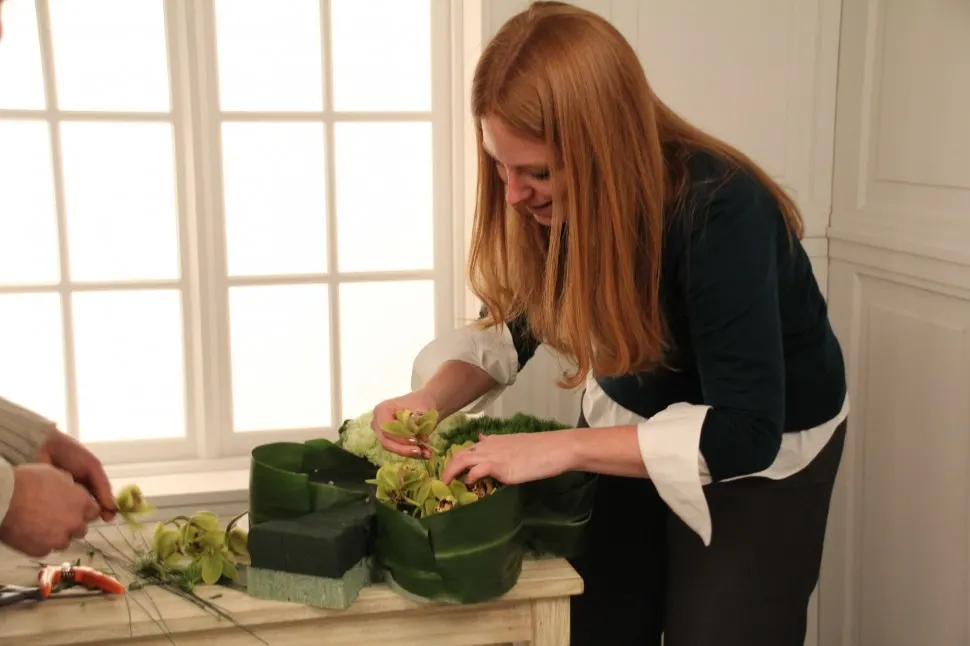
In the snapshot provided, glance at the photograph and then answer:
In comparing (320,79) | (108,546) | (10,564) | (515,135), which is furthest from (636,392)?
(320,79)

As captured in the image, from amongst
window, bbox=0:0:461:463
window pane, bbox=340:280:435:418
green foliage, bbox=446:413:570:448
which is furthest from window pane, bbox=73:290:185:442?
green foliage, bbox=446:413:570:448

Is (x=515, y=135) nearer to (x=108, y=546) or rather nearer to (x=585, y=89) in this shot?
(x=585, y=89)

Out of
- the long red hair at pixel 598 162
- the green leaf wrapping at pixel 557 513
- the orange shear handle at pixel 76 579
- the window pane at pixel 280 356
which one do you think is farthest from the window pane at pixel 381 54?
the orange shear handle at pixel 76 579

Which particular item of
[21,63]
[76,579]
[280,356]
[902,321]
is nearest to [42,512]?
[76,579]

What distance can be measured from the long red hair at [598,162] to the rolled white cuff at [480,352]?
22 centimetres

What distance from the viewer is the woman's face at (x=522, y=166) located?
Result: 135 cm

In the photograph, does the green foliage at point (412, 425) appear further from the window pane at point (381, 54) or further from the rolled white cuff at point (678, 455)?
the window pane at point (381, 54)

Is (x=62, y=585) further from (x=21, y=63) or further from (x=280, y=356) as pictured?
(x=21, y=63)

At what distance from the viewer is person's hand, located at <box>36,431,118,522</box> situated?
4.85 feet

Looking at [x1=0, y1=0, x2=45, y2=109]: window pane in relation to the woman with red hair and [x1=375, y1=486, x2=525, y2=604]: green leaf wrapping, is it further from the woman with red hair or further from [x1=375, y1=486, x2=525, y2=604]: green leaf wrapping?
[x1=375, y1=486, x2=525, y2=604]: green leaf wrapping

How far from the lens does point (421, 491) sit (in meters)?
1.38

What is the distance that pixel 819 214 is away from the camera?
222 centimetres

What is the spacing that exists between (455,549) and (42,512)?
49 cm

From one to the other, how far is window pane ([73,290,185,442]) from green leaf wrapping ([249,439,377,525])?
801 mm
